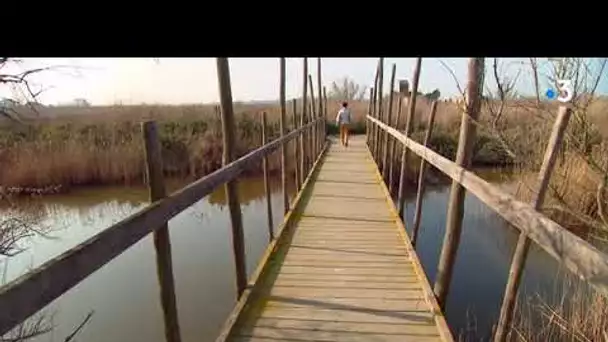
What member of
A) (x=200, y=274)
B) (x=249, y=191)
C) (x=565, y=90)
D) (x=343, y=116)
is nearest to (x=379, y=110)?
(x=343, y=116)

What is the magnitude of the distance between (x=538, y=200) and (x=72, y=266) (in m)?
2.36

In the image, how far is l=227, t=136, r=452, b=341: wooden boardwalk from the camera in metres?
3.05

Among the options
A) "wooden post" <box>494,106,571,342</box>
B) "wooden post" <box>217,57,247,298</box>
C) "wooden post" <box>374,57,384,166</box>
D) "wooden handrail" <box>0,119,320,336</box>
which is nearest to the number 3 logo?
"wooden post" <box>494,106,571,342</box>

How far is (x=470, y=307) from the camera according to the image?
6.44 meters

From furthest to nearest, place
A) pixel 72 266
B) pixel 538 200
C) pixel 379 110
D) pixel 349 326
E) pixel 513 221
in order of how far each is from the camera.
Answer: pixel 379 110 < pixel 349 326 < pixel 538 200 < pixel 513 221 < pixel 72 266

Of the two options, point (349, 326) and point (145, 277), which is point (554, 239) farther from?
point (145, 277)

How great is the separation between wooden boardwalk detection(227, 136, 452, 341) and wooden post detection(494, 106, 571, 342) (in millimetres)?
356

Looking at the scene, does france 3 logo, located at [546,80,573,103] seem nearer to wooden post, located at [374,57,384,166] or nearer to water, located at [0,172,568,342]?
water, located at [0,172,568,342]

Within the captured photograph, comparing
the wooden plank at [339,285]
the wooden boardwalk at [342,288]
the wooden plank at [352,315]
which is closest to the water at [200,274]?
the wooden boardwalk at [342,288]

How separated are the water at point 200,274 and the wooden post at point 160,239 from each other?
2495 mm

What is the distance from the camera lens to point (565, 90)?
9.91ft
